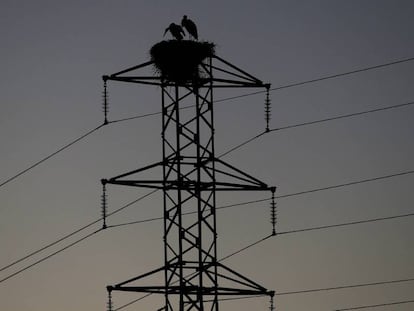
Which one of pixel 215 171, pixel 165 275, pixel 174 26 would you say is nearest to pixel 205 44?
pixel 174 26

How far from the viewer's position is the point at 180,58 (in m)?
45.6

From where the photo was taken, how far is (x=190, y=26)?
153ft

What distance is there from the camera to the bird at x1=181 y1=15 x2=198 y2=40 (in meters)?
46.5

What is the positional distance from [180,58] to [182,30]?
131 centimetres

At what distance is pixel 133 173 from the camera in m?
43.6

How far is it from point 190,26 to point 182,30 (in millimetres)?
308

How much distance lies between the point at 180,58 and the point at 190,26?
1.53 m

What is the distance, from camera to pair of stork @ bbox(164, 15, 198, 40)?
46.3 m

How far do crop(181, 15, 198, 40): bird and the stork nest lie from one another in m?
0.80

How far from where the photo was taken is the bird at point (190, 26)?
152 ft

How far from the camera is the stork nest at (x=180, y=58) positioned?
4556 centimetres

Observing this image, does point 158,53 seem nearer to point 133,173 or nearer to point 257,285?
point 133,173

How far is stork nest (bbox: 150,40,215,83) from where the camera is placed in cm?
4556

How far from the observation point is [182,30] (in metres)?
46.5
